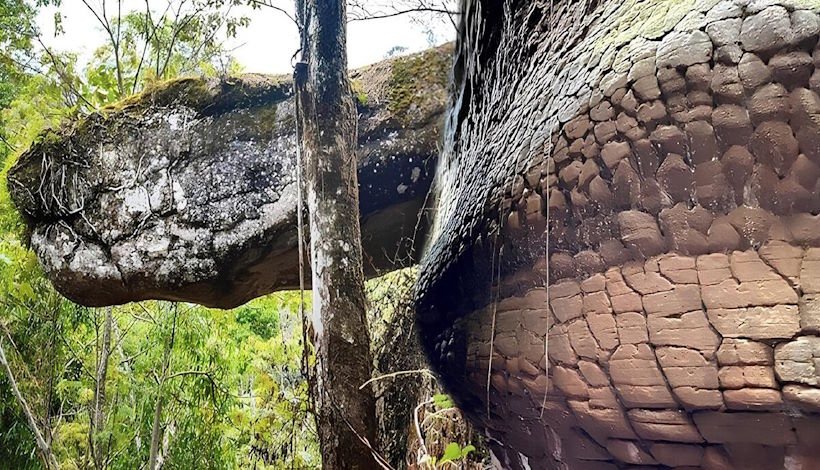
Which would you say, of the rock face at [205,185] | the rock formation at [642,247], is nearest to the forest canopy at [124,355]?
the rock face at [205,185]

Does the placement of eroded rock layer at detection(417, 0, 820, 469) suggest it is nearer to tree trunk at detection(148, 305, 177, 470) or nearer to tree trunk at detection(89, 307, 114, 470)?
tree trunk at detection(148, 305, 177, 470)

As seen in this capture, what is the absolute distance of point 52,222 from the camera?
2953 millimetres

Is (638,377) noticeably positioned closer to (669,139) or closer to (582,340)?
(582,340)

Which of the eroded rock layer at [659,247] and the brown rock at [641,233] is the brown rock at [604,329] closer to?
the eroded rock layer at [659,247]

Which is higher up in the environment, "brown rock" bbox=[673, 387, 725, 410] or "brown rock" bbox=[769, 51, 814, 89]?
"brown rock" bbox=[769, 51, 814, 89]

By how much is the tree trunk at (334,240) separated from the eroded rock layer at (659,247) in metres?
0.33

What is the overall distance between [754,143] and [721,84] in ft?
0.31

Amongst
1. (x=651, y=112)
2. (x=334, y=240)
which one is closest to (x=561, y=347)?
(x=651, y=112)

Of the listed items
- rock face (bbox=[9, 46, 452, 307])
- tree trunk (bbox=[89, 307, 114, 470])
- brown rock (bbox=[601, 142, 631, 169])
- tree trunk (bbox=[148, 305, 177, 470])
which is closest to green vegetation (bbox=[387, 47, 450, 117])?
rock face (bbox=[9, 46, 452, 307])

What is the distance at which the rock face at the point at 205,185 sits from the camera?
9.04 ft

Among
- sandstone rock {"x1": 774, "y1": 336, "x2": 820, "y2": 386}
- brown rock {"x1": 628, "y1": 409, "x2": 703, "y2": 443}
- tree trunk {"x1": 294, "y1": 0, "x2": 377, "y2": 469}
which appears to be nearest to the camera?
sandstone rock {"x1": 774, "y1": 336, "x2": 820, "y2": 386}

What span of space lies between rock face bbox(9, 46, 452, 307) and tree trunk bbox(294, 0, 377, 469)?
112 cm

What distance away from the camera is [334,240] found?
1497mm

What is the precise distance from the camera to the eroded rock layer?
750 millimetres
